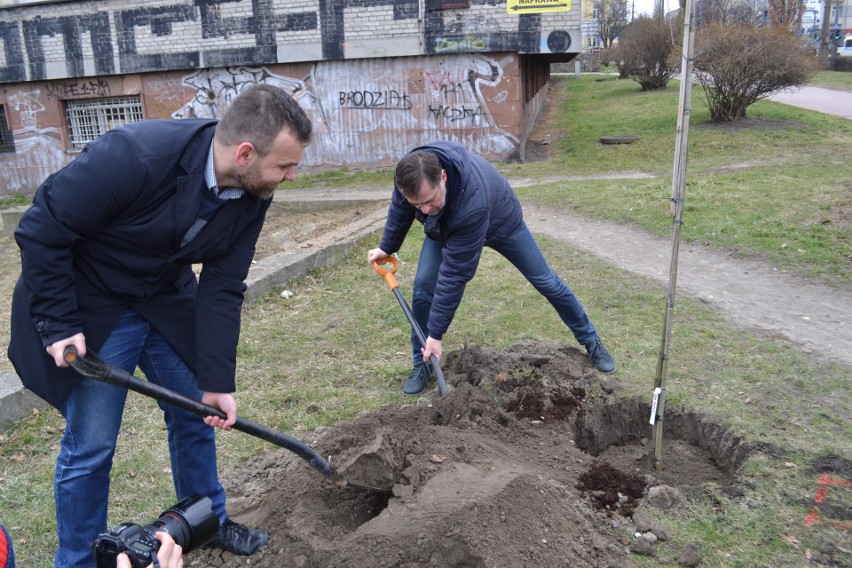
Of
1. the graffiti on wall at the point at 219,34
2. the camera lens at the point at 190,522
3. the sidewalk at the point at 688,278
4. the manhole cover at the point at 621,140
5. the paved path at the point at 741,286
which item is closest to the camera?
the camera lens at the point at 190,522

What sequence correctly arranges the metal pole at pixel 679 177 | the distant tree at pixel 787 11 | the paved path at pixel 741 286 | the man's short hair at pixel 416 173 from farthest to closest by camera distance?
the distant tree at pixel 787 11 → the paved path at pixel 741 286 → the man's short hair at pixel 416 173 → the metal pole at pixel 679 177

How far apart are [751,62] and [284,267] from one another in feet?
38.6

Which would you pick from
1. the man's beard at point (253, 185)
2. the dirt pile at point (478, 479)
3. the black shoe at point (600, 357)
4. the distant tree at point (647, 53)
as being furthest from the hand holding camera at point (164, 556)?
the distant tree at point (647, 53)

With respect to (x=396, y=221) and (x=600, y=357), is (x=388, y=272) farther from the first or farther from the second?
(x=600, y=357)

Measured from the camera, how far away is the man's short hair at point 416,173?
3645 millimetres

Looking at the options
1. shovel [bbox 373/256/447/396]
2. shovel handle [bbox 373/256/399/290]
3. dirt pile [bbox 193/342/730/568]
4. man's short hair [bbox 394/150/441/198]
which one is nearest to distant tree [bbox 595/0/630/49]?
shovel handle [bbox 373/256/399/290]

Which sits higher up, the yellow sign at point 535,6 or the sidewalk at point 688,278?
the yellow sign at point 535,6

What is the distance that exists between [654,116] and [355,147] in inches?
314

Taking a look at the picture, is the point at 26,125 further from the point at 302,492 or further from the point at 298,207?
the point at 302,492

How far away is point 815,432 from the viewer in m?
3.74

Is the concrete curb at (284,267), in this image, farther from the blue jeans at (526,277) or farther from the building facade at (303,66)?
the building facade at (303,66)

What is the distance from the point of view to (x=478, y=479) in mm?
3111

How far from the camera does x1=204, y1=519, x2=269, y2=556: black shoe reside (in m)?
2.95

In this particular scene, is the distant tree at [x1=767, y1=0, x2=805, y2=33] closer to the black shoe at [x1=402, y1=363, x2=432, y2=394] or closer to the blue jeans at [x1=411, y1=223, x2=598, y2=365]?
the blue jeans at [x1=411, y1=223, x2=598, y2=365]
